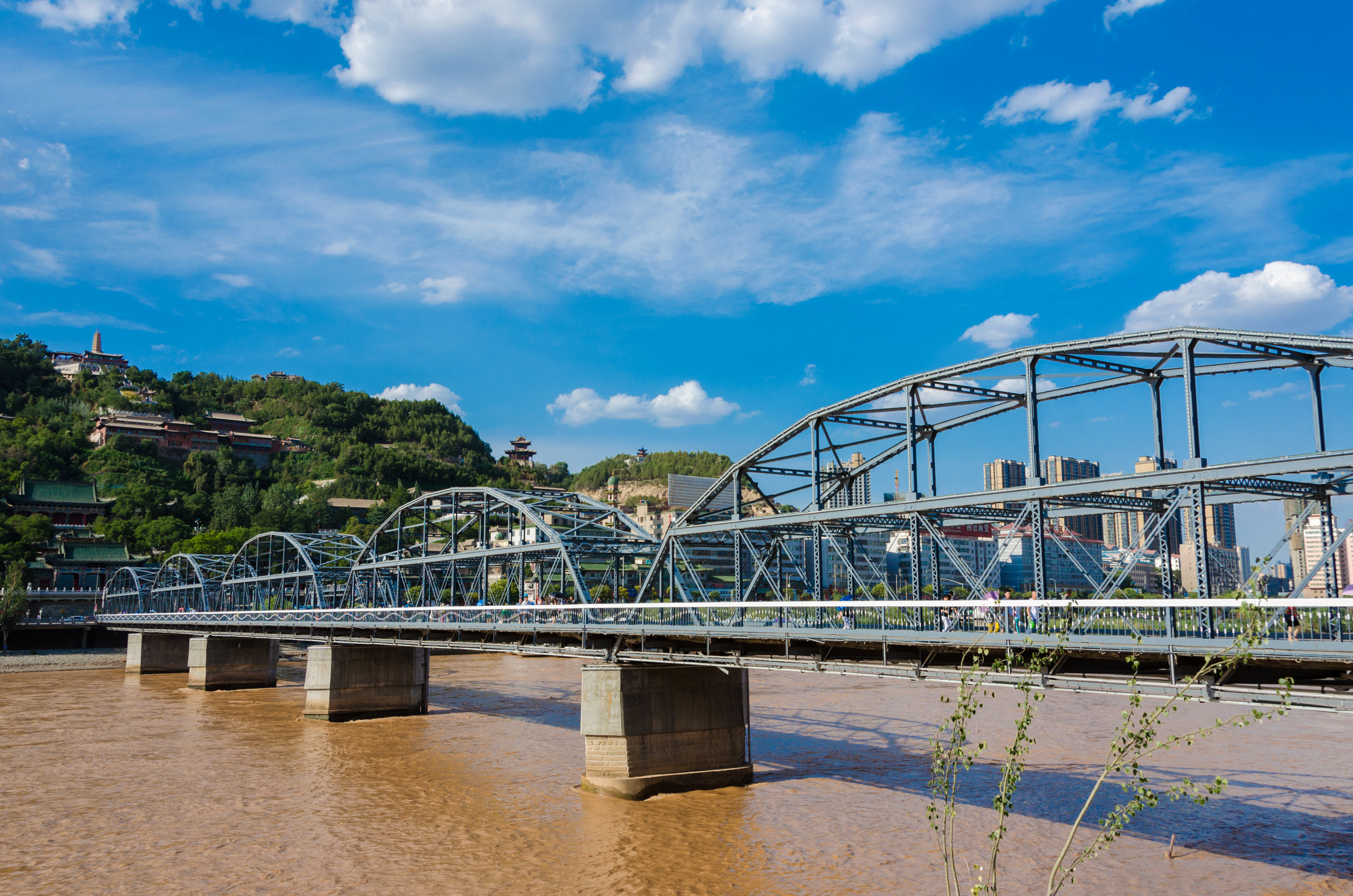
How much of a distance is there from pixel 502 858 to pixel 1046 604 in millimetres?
14042

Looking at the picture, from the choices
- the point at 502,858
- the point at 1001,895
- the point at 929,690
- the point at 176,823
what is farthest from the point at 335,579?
the point at 1001,895

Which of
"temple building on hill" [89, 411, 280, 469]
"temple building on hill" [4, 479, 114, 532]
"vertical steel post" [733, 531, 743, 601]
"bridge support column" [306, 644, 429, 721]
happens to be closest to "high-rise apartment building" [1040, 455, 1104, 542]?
"vertical steel post" [733, 531, 743, 601]

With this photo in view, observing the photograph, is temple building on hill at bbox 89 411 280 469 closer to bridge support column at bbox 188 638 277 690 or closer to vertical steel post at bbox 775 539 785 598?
bridge support column at bbox 188 638 277 690

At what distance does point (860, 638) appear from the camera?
2206 cm

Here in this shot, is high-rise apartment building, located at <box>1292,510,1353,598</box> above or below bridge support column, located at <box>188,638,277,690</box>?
above

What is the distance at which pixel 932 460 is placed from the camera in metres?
32.7

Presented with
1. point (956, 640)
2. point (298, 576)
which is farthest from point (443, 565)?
point (956, 640)

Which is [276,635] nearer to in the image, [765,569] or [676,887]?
[765,569]

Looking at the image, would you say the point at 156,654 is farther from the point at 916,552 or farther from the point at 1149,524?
the point at 1149,524

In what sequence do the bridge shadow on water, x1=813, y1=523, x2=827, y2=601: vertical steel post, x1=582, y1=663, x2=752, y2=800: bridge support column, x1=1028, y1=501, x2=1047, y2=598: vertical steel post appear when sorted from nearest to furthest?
x1=1028, y1=501, x2=1047, y2=598: vertical steel post < the bridge shadow on water < x1=582, y1=663, x2=752, y2=800: bridge support column < x1=813, y1=523, x2=827, y2=601: vertical steel post

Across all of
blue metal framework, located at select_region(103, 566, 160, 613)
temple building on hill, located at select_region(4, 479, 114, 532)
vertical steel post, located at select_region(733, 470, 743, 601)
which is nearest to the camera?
vertical steel post, located at select_region(733, 470, 743, 601)

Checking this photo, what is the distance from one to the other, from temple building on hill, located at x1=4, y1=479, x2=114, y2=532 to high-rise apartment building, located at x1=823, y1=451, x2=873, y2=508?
125 meters

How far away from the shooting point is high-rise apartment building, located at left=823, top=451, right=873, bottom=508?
119 ft

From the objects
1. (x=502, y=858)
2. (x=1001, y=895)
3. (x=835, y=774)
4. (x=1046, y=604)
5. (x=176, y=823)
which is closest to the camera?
(x=1046, y=604)
